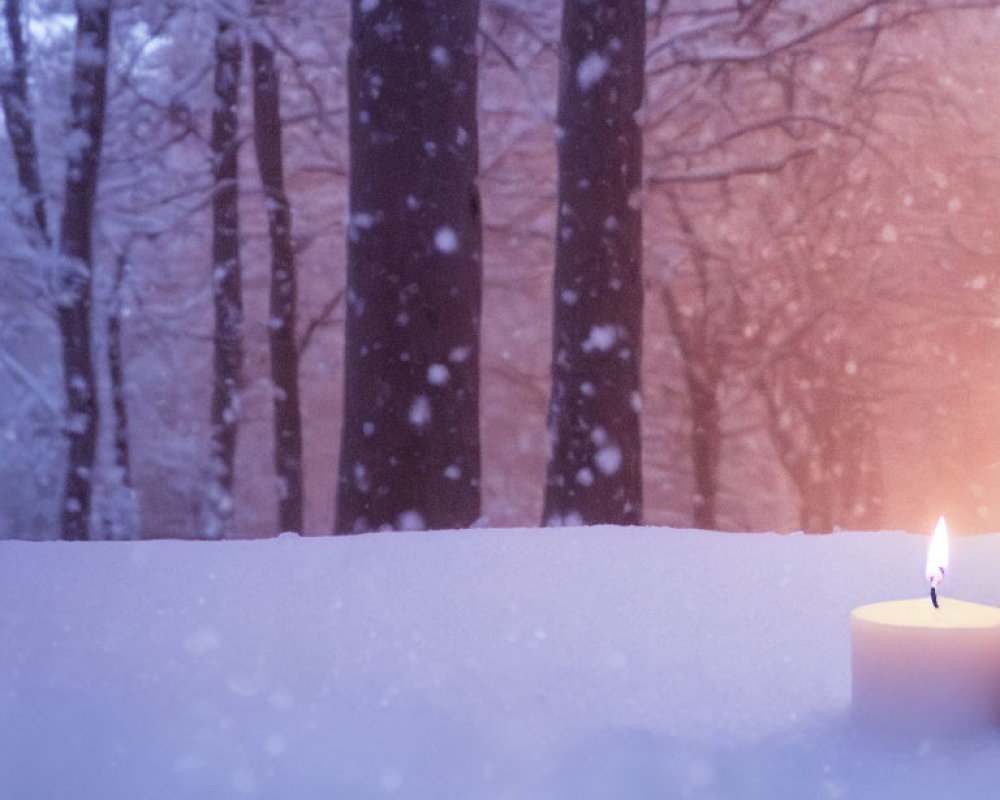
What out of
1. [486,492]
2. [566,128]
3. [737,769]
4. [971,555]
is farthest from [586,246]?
[486,492]

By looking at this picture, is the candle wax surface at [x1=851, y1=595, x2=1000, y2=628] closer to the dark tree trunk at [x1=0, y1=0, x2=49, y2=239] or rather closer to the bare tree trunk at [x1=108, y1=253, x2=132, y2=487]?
the bare tree trunk at [x1=108, y1=253, x2=132, y2=487]

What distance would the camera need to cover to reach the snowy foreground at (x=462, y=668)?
1.17 m

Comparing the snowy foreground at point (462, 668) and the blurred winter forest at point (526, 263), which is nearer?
the snowy foreground at point (462, 668)

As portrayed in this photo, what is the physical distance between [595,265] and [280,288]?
4.08m

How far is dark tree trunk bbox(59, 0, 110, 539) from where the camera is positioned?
28.1 feet

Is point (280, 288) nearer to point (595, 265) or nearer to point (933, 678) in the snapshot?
point (595, 265)

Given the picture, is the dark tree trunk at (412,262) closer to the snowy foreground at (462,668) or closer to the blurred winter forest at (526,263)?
the snowy foreground at (462,668)

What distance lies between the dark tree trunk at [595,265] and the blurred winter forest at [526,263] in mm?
2236

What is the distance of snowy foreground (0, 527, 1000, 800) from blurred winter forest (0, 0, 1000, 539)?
5682 millimetres

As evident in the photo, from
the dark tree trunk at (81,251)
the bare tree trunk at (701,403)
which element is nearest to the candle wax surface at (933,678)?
the dark tree trunk at (81,251)

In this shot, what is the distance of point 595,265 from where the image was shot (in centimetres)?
497

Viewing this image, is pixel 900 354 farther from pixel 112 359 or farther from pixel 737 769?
pixel 737 769

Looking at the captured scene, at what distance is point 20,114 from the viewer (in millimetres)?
9938

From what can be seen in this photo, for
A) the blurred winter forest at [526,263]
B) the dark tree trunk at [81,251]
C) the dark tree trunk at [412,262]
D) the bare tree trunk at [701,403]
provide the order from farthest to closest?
the bare tree trunk at [701,403] → the blurred winter forest at [526,263] → the dark tree trunk at [81,251] → the dark tree trunk at [412,262]
